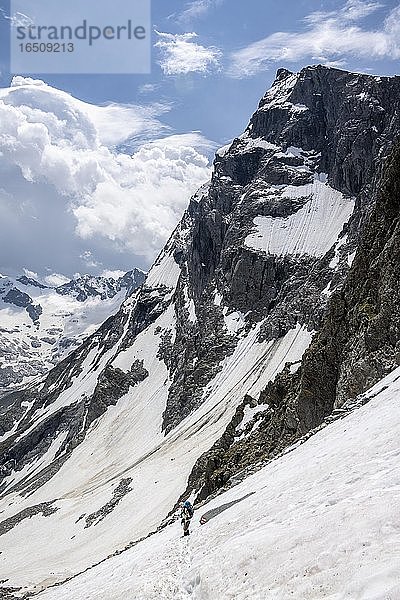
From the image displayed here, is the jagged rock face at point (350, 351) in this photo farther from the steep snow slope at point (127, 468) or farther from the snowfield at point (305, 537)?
the steep snow slope at point (127, 468)

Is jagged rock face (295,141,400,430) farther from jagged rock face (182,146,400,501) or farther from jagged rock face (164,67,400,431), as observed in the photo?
jagged rock face (164,67,400,431)

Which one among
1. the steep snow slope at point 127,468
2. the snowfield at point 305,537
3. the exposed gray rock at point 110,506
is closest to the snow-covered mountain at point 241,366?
the snowfield at point 305,537

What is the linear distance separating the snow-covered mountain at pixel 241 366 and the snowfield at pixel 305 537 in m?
0.14

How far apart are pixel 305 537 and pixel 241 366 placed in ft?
299

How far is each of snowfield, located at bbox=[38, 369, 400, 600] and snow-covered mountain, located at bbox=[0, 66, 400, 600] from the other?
0.47 ft

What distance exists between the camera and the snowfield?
32.3 ft

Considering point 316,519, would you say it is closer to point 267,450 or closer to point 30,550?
point 267,450

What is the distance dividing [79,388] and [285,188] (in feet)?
321

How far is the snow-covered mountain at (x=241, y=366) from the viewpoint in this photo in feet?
89.9

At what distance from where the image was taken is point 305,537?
1177 cm

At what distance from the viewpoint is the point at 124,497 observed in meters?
67.0

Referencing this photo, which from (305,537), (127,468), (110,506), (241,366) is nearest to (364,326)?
(305,537)

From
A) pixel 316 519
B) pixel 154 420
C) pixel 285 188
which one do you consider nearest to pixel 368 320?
pixel 316 519

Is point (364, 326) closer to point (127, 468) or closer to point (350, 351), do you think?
point (350, 351)
